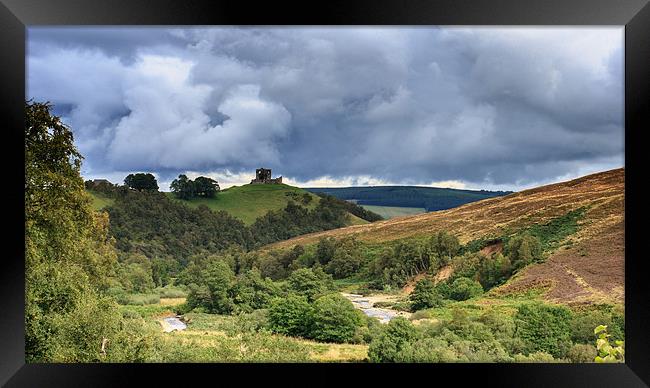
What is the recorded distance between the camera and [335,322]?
696cm

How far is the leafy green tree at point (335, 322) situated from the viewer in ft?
22.6

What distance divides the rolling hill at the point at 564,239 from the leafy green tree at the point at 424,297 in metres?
0.70

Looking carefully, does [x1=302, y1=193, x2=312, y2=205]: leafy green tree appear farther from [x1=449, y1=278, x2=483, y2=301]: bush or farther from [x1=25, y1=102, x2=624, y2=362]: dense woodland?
[x1=449, y1=278, x2=483, y2=301]: bush

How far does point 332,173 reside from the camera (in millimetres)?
7180

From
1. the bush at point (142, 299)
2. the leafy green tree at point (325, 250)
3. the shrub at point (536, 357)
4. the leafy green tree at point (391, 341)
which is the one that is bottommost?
the shrub at point (536, 357)

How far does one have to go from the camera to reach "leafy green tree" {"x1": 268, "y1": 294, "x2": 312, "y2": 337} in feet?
23.1

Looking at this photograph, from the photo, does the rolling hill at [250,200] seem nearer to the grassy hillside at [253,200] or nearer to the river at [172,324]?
the grassy hillside at [253,200]

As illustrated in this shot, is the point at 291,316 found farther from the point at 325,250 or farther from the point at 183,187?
the point at 183,187

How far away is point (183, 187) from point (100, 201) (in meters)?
1.02

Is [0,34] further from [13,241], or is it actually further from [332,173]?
[332,173]

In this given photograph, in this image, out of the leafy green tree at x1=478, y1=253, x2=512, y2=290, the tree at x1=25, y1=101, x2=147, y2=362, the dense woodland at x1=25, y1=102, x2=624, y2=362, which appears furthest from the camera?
the leafy green tree at x1=478, y1=253, x2=512, y2=290

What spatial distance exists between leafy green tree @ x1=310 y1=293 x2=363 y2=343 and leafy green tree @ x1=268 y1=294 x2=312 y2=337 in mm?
96

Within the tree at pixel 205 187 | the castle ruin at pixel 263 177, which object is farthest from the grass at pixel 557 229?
the tree at pixel 205 187

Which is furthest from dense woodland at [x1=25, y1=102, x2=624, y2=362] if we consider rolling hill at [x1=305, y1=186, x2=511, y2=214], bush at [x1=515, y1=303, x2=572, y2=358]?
rolling hill at [x1=305, y1=186, x2=511, y2=214]
